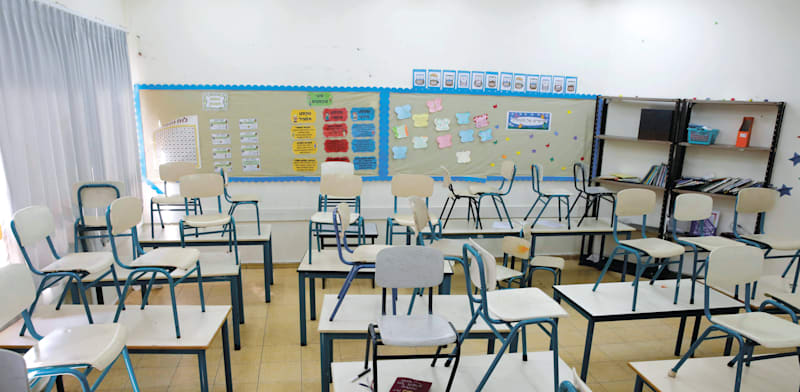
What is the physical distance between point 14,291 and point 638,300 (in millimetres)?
3618

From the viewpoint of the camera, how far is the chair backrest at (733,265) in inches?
97.3

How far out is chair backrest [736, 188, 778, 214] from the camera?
3779 mm

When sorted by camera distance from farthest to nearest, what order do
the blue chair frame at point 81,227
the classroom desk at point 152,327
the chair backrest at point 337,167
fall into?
the chair backrest at point 337,167 → the blue chair frame at point 81,227 → the classroom desk at point 152,327

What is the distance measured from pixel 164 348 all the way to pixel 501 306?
179 cm

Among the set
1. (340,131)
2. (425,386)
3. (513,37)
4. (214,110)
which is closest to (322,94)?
(340,131)

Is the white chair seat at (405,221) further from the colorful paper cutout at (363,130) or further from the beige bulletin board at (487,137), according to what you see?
the colorful paper cutout at (363,130)

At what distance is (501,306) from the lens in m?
2.22

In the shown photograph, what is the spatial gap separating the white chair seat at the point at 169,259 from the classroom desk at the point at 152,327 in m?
0.31

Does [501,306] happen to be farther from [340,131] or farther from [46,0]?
[46,0]

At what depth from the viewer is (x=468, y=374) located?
84.0 inches

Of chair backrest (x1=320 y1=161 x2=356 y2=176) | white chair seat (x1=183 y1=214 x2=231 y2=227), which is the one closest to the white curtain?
white chair seat (x1=183 y1=214 x2=231 y2=227)

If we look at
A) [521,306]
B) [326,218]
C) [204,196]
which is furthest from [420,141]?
[521,306]

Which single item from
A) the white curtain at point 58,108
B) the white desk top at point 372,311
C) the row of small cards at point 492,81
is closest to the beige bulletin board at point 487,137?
the row of small cards at point 492,81

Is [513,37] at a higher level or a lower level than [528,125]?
higher
